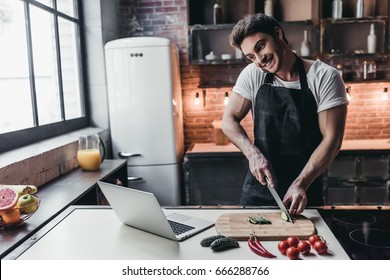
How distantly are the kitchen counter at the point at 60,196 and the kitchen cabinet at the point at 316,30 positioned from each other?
5.65 feet

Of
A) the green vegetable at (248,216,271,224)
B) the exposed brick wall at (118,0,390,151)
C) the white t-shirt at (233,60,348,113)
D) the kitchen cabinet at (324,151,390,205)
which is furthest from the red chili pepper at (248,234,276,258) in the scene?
the exposed brick wall at (118,0,390,151)

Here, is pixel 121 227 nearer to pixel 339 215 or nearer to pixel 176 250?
pixel 176 250

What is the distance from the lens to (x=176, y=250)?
1.29 meters

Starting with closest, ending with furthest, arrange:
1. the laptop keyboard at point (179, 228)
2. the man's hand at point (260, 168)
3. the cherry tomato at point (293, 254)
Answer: the cherry tomato at point (293, 254) → the laptop keyboard at point (179, 228) → the man's hand at point (260, 168)

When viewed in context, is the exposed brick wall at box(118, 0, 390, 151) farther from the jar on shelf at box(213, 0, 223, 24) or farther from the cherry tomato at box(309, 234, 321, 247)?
the cherry tomato at box(309, 234, 321, 247)

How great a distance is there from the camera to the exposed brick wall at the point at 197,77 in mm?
4156

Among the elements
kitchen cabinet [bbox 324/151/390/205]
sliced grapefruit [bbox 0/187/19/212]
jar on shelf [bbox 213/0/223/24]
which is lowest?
kitchen cabinet [bbox 324/151/390/205]

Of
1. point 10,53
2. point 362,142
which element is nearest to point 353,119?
point 362,142

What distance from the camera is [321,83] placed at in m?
1.92

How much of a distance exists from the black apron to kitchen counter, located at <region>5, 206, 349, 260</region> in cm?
46

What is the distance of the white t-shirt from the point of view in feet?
6.15

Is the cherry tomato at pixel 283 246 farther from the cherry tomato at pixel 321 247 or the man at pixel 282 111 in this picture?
the man at pixel 282 111

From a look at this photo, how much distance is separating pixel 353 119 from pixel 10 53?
3225 millimetres

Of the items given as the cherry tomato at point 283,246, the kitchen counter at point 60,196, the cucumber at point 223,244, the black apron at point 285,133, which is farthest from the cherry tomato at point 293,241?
the kitchen counter at point 60,196
